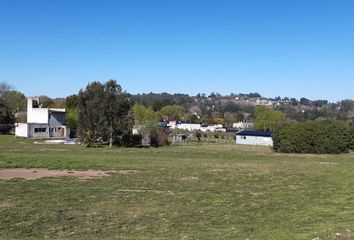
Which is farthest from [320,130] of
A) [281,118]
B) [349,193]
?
[281,118]

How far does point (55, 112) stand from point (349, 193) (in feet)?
275

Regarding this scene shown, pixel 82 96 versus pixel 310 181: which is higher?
pixel 82 96

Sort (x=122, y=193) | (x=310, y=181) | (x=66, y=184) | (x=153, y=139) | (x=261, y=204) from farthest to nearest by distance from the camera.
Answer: (x=153, y=139)
(x=310, y=181)
(x=66, y=184)
(x=122, y=193)
(x=261, y=204)

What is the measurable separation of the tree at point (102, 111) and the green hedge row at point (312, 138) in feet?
75.5

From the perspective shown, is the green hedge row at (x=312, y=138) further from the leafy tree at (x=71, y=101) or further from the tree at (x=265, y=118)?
the leafy tree at (x=71, y=101)

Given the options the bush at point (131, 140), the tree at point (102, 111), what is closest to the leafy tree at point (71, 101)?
the bush at point (131, 140)

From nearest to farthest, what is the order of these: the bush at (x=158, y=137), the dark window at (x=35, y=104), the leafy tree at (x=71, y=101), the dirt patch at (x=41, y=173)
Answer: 1. the dirt patch at (x=41, y=173)
2. the bush at (x=158, y=137)
3. the dark window at (x=35, y=104)
4. the leafy tree at (x=71, y=101)

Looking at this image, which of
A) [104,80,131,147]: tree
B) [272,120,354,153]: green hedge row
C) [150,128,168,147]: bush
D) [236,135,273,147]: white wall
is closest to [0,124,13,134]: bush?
[150,128,168,147]: bush

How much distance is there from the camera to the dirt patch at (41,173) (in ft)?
101

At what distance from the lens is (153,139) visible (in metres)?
84.6

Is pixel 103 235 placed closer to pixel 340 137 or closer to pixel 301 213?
pixel 301 213

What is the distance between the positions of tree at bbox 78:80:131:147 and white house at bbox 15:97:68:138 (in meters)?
23.3

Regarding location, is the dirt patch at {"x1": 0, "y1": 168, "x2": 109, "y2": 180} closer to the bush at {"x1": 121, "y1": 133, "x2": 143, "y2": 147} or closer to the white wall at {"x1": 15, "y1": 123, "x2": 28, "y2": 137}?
the bush at {"x1": 121, "y1": 133, "x2": 143, "y2": 147}

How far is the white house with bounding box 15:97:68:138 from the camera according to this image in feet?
311
